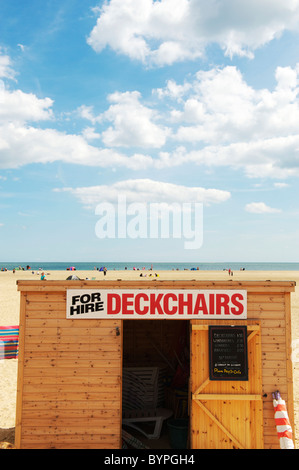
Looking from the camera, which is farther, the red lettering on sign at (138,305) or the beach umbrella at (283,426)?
the red lettering on sign at (138,305)

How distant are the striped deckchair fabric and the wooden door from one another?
27.7ft

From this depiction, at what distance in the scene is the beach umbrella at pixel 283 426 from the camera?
24.5 feet

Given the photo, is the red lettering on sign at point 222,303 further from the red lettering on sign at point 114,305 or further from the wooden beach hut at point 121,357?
the red lettering on sign at point 114,305

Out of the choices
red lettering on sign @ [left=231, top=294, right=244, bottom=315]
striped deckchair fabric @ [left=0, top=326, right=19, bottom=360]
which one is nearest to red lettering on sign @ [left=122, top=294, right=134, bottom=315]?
red lettering on sign @ [left=231, top=294, right=244, bottom=315]

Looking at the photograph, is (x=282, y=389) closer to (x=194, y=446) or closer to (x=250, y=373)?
(x=250, y=373)

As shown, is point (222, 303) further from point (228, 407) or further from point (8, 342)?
point (8, 342)

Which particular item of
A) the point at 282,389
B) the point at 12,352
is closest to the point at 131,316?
the point at 282,389

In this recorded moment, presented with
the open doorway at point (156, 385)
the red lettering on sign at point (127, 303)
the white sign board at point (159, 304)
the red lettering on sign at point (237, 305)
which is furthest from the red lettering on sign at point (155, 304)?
the open doorway at point (156, 385)

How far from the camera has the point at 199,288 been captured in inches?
333

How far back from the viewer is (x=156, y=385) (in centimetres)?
1064

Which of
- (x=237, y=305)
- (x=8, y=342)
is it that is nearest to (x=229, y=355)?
(x=237, y=305)

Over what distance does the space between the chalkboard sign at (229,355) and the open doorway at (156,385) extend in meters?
2.14

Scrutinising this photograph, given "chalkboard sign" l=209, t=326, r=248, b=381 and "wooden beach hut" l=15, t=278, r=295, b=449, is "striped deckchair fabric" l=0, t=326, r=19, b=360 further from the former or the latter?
"chalkboard sign" l=209, t=326, r=248, b=381

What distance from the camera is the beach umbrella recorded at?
7457 mm
